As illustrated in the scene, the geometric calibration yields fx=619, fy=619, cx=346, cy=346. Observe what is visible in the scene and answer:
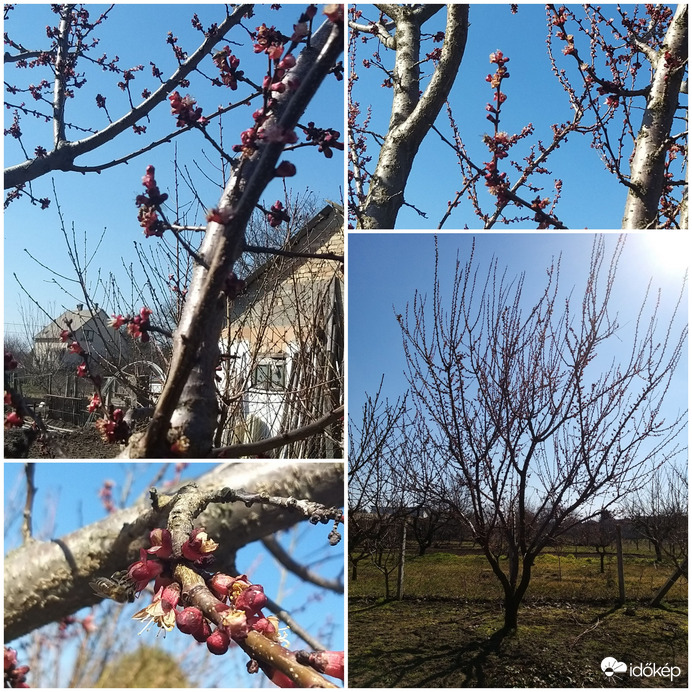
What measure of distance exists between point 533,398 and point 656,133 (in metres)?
1.07

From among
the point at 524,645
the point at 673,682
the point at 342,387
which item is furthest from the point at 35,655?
the point at 673,682

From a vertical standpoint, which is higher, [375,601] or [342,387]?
[342,387]

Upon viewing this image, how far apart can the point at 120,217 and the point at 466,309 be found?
1.27 meters

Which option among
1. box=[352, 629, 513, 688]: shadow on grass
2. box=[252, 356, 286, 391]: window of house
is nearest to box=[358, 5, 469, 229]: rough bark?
box=[252, 356, 286, 391]: window of house

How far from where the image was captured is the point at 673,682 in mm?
2113

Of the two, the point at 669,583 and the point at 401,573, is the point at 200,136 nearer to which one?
the point at 401,573

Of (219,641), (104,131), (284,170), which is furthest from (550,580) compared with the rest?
(104,131)

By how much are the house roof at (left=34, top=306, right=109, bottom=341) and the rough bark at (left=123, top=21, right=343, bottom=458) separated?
62 centimetres

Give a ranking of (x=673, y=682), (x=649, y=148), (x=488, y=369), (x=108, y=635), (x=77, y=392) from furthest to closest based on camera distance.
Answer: (x=488, y=369), (x=649, y=148), (x=673, y=682), (x=108, y=635), (x=77, y=392)

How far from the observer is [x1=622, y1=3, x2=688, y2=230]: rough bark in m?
2.24

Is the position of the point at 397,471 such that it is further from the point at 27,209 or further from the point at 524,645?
the point at 27,209

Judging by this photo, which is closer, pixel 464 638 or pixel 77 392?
pixel 77 392

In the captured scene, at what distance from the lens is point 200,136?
1885mm

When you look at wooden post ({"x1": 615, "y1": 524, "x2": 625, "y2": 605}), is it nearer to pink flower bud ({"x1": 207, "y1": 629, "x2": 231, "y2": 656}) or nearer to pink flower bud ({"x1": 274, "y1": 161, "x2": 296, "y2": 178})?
pink flower bud ({"x1": 207, "y1": 629, "x2": 231, "y2": 656})
